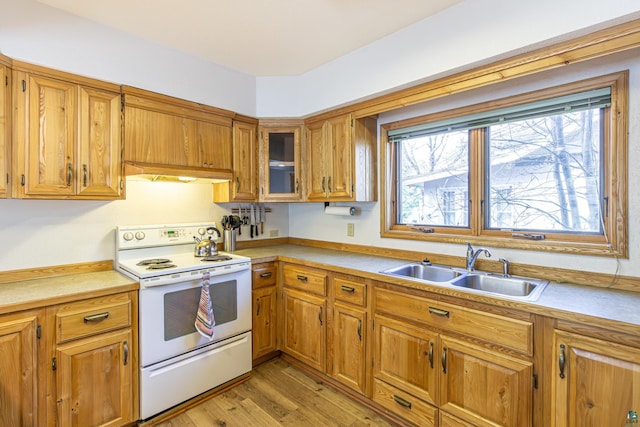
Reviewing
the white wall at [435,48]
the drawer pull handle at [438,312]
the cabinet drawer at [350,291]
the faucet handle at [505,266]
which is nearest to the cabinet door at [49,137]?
the white wall at [435,48]

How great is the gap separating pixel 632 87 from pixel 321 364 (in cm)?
256

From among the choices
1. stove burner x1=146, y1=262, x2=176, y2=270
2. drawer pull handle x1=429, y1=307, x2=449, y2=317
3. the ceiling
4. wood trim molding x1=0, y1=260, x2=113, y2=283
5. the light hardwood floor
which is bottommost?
the light hardwood floor

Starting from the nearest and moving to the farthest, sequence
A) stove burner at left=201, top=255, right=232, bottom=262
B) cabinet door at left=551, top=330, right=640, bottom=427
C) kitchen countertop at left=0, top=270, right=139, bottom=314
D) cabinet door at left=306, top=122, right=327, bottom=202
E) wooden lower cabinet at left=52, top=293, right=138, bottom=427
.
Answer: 1. cabinet door at left=551, top=330, right=640, bottom=427
2. kitchen countertop at left=0, top=270, right=139, bottom=314
3. wooden lower cabinet at left=52, top=293, right=138, bottom=427
4. stove burner at left=201, top=255, right=232, bottom=262
5. cabinet door at left=306, top=122, right=327, bottom=202

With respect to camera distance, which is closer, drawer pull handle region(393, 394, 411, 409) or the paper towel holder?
drawer pull handle region(393, 394, 411, 409)

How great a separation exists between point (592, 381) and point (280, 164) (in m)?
2.58

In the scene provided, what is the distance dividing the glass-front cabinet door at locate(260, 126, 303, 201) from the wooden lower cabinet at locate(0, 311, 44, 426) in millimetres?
1843

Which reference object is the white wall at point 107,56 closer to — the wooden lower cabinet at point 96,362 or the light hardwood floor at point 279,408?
the wooden lower cabinet at point 96,362

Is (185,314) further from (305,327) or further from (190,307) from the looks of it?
(305,327)

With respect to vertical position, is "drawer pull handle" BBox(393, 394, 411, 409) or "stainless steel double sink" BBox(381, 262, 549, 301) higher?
"stainless steel double sink" BBox(381, 262, 549, 301)

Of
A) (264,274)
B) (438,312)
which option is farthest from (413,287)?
(264,274)

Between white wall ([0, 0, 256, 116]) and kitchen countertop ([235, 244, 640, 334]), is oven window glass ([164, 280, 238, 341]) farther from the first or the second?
white wall ([0, 0, 256, 116])

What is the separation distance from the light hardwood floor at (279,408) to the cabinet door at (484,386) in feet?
1.81

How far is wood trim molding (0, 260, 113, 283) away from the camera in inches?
76.2

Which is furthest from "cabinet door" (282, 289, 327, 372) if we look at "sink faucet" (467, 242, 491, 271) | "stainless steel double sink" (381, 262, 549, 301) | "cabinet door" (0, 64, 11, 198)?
"cabinet door" (0, 64, 11, 198)
